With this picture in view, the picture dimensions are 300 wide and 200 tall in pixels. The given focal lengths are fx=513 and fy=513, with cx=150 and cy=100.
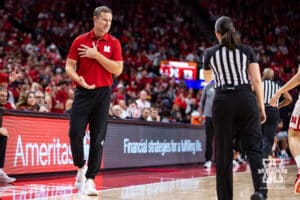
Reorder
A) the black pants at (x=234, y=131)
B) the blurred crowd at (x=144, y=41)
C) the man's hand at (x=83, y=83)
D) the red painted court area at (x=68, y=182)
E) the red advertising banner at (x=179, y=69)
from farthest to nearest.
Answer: the red advertising banner at (x=179, y=69)
the blurred crowd at (x=144, y=41)
the red painted court area at (x=68, y=182)
the man's hand at (x=83, y=83)
the black pants at (x=234, y=131)

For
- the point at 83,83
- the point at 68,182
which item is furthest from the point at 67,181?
the point at 83,83

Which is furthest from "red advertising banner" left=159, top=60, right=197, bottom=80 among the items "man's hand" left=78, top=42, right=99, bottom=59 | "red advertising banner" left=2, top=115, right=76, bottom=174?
"man's hand" left=78, top=42, right=99, bottom=59

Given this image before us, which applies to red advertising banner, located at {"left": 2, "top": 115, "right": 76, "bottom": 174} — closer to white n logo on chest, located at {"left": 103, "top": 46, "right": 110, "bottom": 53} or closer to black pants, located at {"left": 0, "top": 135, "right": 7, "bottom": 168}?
black pants, located at {"left": 0, "top": 135, "right": 7, "bottom": 168}

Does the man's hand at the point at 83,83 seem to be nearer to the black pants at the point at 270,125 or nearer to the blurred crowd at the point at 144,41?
the blurred crowd at the point at 144,41

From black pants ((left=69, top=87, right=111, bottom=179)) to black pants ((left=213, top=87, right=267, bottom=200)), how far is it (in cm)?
148

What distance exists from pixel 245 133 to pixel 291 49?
19.2 meters

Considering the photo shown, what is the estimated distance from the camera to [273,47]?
23156 mm

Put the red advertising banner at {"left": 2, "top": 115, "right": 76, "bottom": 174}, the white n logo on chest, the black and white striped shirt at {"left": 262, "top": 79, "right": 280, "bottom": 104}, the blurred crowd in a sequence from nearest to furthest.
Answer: the white n logo on chest, the red advertising banner at {"left": 2, "top": 115, "right": 76, "bottom": 174}, the black and white striped shirt at {"left": 262, "top": 79, "right": 280, "bottom": 104}, the blurred crowd

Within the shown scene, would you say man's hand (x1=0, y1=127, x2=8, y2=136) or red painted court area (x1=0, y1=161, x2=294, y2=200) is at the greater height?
man's hand (x1=0, y1=127, x2=8, y2=136)

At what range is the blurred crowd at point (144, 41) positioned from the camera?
12.8 metres

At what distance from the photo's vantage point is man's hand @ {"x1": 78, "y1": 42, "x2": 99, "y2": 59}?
554 cm

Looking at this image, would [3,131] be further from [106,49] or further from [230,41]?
[230,41]

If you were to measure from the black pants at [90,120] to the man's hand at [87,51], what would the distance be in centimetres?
37

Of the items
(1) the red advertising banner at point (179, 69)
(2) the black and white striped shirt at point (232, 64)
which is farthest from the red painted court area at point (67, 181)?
(1) the red advertising banner at point (179, 69)
